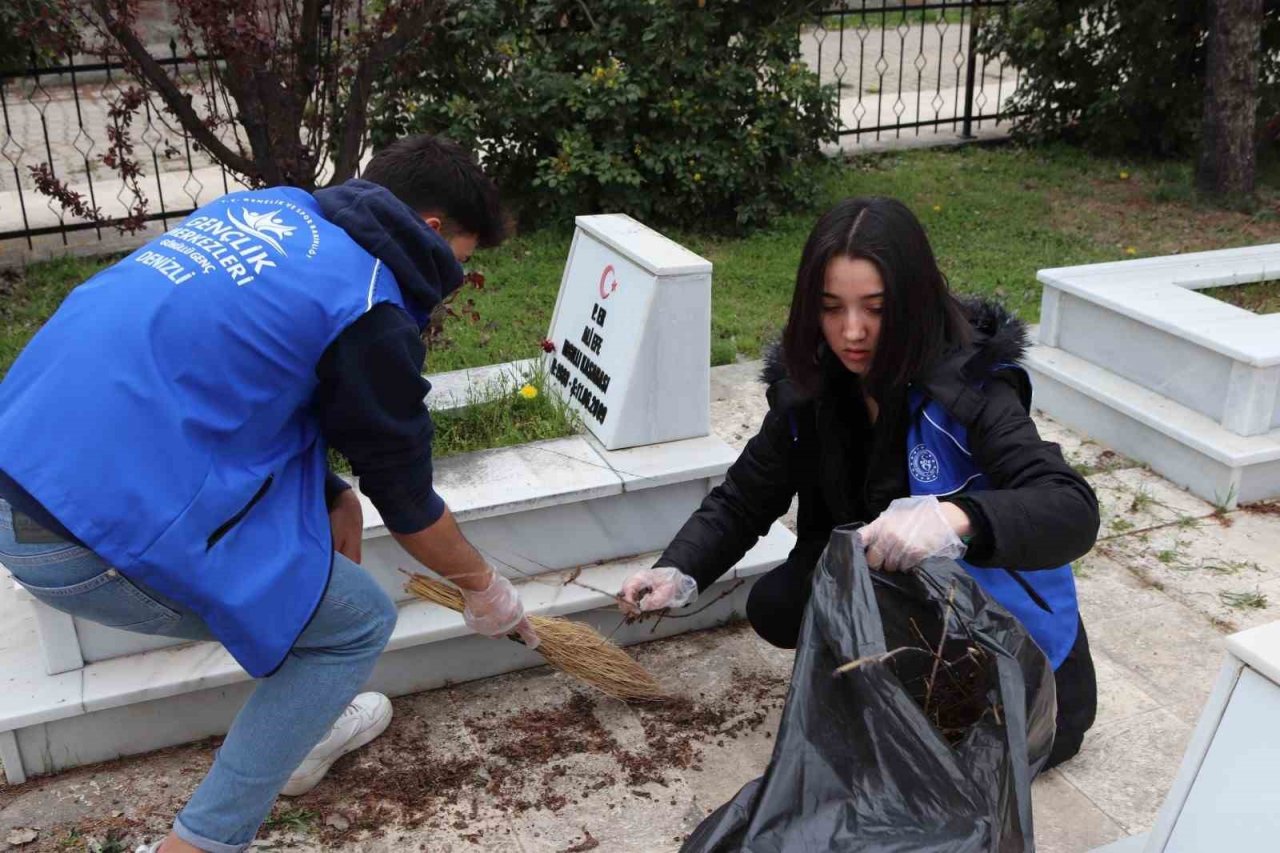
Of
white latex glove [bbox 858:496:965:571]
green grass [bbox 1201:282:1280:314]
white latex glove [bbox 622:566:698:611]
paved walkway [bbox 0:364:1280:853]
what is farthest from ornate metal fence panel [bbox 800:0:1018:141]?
white latex glove [bbox 858:496:965:571]

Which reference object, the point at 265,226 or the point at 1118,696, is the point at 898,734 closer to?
the point at 265,226

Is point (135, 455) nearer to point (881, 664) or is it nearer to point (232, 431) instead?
point (232, 431)

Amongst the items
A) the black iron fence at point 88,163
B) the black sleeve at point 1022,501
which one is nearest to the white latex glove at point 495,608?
the black sleeve at point 1022,501

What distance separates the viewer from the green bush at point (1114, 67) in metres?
7.69

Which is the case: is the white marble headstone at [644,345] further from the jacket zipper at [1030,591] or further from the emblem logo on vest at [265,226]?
the emblem logo on vest at [265,226]

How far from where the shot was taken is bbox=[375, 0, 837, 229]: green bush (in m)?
6.25

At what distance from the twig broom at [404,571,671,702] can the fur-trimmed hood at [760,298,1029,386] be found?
30.5 inches

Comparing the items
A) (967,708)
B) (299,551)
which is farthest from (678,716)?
(299,551)

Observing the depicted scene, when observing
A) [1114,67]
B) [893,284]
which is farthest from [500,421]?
[1114,67]

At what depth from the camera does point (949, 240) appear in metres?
6.45

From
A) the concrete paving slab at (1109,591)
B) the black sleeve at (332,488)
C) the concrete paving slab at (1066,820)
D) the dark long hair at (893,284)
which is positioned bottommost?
the concrete paving slab at (1066,820)

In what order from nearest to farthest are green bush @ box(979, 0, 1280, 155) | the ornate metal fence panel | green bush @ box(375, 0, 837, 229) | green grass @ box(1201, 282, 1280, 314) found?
green grass @ box(1201, 282, 1280, 314), green bush @ box(375, 0, 837, 229), green bush @ box(979, 0, 1280, 155), the ornate metal fence panel

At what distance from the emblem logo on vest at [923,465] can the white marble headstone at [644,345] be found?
847 millimetres

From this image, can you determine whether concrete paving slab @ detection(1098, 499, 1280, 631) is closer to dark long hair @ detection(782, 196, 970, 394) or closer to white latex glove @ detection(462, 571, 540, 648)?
dark long hair @ detection(782, 196, 970, 394)
